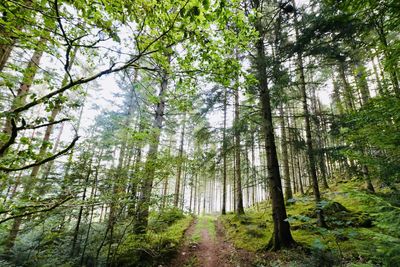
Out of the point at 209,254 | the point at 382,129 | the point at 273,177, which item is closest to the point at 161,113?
the point at 273,177

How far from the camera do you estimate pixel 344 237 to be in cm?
621

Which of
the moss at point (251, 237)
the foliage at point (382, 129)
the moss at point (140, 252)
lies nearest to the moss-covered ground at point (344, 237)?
the moss at point (251, 237)

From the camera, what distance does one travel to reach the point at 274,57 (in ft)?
21.6

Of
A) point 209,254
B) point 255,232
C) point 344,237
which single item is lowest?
point 209,254

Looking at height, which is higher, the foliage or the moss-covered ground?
the foliage

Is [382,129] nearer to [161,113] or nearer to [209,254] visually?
[209,254]

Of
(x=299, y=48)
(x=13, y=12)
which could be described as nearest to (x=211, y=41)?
(x=13, y=12)

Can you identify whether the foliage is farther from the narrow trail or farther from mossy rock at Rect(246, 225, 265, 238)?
mossy rock at Rect(246, 225, 265, 238)

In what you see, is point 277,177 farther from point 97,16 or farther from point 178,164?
point 97,16

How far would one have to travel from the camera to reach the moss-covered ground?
220 cm

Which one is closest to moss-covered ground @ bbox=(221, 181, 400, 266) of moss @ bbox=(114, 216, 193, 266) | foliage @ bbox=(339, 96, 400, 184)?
foliage @ bbox=(339, 96, 400, 184)

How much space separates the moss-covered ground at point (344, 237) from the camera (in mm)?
2201

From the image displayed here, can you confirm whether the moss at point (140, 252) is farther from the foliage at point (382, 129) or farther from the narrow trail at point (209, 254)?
the foliage at point (382, 129)

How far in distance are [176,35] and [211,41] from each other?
1.62 ft
